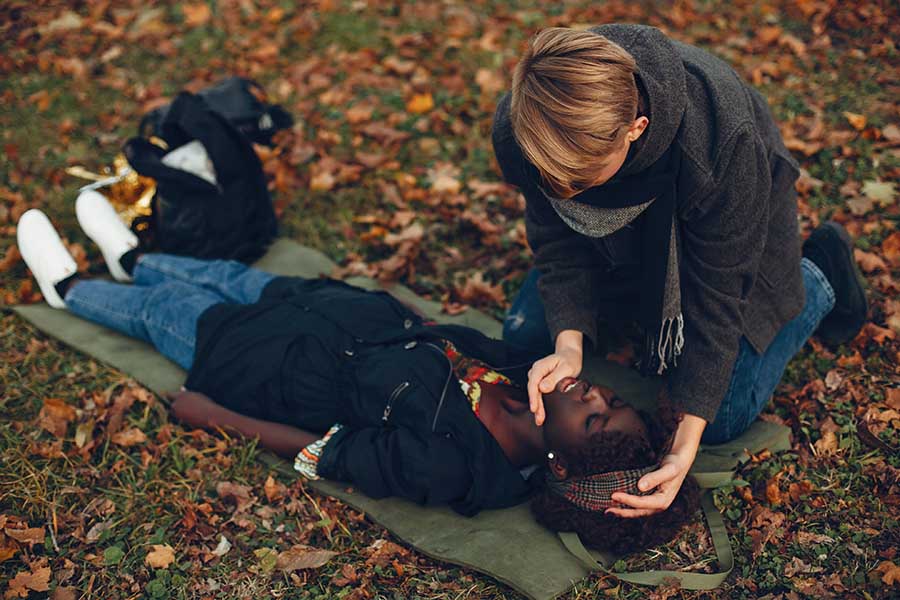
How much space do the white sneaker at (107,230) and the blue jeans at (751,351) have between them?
2.46 metres

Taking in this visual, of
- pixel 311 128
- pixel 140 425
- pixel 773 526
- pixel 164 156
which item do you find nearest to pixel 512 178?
pixel 773 526

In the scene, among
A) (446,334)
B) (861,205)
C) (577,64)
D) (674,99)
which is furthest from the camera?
(861,205)

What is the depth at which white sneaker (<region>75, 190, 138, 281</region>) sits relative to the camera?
4.65 metres

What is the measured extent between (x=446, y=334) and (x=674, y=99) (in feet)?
5.13

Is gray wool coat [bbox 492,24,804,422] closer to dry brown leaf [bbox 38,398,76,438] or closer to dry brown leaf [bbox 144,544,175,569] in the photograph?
dry brown leaf [bbox 144,544,175,569]

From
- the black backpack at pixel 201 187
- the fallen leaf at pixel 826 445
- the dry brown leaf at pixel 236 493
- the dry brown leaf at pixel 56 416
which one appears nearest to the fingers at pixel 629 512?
the fallen leaf at pixel 826 445

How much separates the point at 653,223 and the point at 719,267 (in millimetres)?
344

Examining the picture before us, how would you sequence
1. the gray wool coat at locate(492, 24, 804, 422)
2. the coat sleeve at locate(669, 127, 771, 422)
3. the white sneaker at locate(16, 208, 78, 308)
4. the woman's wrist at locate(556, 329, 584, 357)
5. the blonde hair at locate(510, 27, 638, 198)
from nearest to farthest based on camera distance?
the blonde hair at locate(510, 27, 638, 198) → the gray wool coat at locate(492, 24, 804, 422) → the coat sleeve at locate(669, 127, 771, 422) → the woman's wrist at locate(556, 329, 584, 357) → the white sneaker at locate(16, 208, 78, 308)

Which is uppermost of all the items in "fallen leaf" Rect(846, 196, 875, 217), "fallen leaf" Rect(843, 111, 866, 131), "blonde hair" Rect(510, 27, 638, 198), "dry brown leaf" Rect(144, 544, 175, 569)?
"blonde hair" Rect(510, 27, 638, 198)

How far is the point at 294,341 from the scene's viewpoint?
3.77m

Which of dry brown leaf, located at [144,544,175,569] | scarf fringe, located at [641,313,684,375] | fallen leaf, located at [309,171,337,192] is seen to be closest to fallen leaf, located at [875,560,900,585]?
scarf fringe, located at [641,313,684,375]

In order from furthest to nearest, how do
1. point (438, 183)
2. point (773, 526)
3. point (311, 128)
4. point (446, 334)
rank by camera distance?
point (311, 128)
point (438, 183)
point (446, 334)
point (773, 526)

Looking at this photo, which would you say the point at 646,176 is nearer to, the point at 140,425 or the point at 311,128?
the point at 140,425

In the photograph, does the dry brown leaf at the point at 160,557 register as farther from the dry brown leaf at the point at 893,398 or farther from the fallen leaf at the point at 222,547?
the dry brown leaf at the point at 893,398
